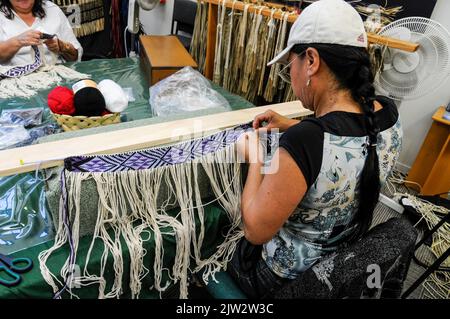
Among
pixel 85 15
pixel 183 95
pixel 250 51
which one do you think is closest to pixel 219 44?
pixel 250 51

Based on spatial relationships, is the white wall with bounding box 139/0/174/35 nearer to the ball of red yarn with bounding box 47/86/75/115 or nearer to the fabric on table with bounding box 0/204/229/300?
the ball of red yarn with bounding box 47/86/75/115

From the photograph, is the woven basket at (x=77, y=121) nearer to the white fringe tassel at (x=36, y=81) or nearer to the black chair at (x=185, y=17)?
the white fringe tassel at (x=36, y=81)

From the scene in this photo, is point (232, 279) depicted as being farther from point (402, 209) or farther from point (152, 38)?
point (152, 38)

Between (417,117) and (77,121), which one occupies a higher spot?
(77,121)

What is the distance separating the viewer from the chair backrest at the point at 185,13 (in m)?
2.97

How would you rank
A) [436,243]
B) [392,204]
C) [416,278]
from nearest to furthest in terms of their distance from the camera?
[416,278] → [436,243] → [392,204]

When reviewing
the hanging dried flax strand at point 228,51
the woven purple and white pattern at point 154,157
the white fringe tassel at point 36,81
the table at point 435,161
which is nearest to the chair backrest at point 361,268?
the woven purple and white pattern at point 154,157

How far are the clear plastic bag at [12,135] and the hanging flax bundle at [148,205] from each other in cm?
56

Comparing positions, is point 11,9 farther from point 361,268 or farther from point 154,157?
point 361,268

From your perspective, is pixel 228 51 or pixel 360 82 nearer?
pixel 360 82

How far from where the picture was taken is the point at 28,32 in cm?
175

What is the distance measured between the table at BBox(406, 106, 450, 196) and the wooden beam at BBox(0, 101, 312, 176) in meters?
1.74

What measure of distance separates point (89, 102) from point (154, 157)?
0.50 m
